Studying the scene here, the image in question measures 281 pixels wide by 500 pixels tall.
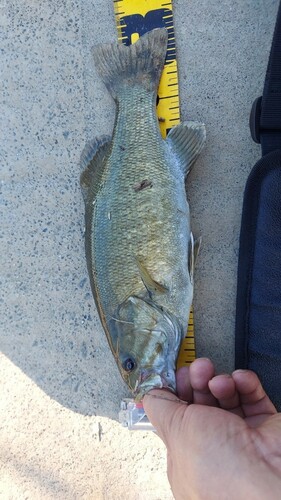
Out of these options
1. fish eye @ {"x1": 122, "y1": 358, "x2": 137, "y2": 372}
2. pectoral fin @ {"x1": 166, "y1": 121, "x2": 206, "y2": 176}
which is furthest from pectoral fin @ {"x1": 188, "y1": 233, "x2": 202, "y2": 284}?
fish eye @ {"x1": 122, "y1": 358, "x2": 137, "y2": 372}

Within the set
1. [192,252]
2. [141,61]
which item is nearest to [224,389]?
[192,252]

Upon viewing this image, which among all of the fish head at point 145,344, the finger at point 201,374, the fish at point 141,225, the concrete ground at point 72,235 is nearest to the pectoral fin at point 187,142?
the fish at point 141,225

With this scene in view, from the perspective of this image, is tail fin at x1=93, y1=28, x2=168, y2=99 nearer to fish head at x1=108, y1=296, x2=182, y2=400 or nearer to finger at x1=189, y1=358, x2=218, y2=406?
fish head at x1=108, y1=296, x2=182, y2=400

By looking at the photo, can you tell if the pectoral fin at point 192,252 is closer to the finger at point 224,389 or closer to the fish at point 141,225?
Answer: the fish at point 141,225

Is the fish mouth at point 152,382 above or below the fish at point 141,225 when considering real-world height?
below

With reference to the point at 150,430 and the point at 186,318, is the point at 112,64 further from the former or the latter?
the point at 150,430

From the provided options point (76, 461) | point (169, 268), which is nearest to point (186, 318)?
point (169, 268)

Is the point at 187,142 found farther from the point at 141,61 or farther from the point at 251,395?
the point at 251,395
